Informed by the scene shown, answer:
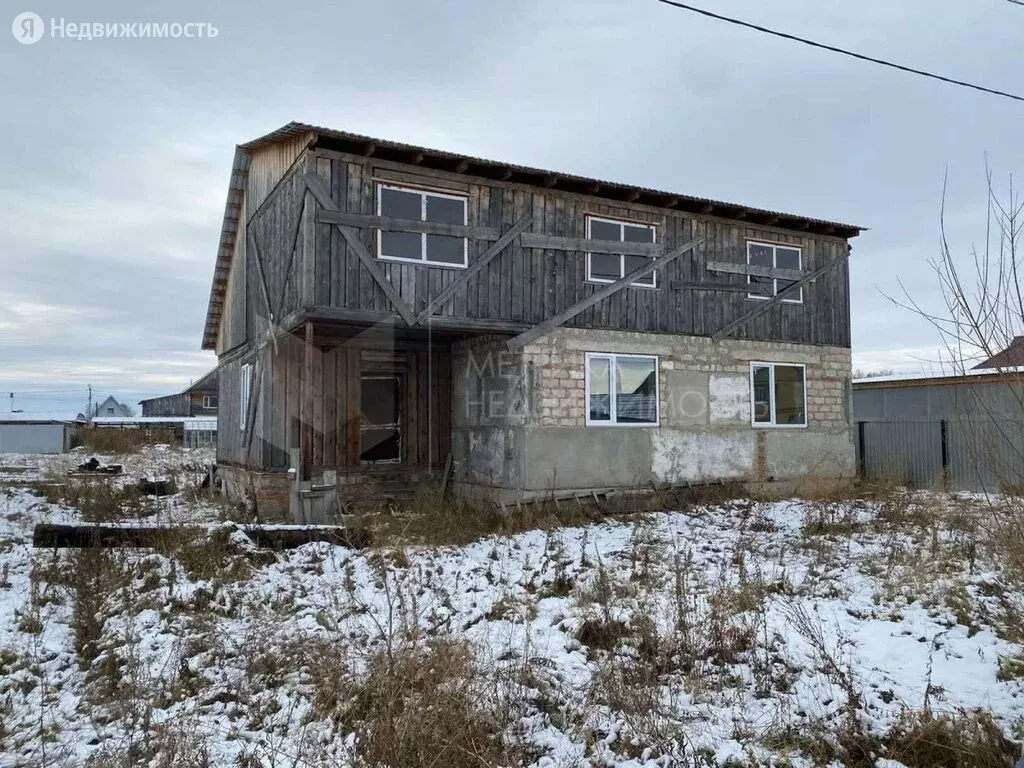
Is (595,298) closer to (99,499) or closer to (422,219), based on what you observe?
(422,219)

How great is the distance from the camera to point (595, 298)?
13.8 metres

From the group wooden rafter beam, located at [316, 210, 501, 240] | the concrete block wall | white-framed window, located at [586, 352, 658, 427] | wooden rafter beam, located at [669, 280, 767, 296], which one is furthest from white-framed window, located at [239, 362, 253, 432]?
wooden rafter beam, located at [669, 280, 767, 296]

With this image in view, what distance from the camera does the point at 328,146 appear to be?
11.6 metres

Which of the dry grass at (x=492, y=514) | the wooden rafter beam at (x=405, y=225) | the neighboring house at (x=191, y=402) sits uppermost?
the wooden rafter beam at (x=405, y=225)

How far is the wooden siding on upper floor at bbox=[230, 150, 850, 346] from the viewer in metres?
11.6

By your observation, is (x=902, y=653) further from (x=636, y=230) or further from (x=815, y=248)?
(x=815, y=248)

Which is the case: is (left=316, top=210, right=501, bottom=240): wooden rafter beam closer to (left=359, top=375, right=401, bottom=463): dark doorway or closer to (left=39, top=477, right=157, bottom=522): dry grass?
(left=359, top=375, right=401, bottom=463): dark doorway

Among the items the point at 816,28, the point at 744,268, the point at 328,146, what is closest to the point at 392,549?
the point at 328,146

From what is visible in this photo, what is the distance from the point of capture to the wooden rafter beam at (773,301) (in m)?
15.3

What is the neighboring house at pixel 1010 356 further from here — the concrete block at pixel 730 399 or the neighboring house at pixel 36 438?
the neighboring house at pixel 36 438

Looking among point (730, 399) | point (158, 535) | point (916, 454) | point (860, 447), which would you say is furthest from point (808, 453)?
point (158, 535)

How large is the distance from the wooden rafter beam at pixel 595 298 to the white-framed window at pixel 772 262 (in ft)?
5.00

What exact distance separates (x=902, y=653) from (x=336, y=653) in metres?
4.55

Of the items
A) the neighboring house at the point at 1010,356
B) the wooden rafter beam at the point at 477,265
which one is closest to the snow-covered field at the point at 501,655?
the neighboring house at the point at 1010,356
